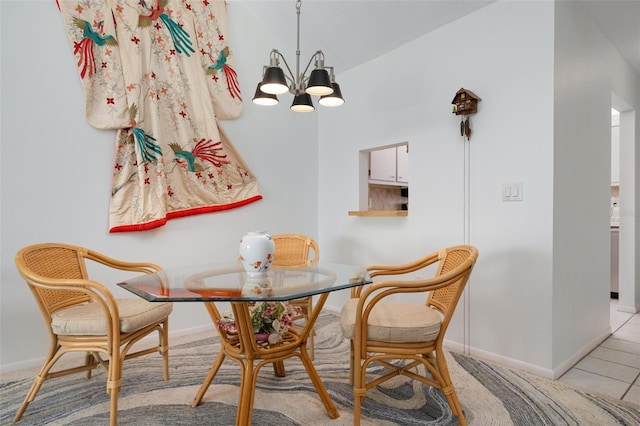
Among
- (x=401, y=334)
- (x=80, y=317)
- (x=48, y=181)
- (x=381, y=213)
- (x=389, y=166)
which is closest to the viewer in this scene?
(x=401, y=334)

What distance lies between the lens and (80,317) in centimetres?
170

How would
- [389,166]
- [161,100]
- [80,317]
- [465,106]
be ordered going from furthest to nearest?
[389,166] < [161,100] < [465,106] < [80,317]

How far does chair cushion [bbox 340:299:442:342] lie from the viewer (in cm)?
159

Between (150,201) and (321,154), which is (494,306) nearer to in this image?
(321,154)

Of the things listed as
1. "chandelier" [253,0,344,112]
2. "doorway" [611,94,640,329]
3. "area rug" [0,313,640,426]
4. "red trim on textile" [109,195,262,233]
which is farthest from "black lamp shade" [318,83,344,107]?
"doorway" [611,94,640,329]

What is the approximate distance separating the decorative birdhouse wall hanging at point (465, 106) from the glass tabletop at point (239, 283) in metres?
1.28

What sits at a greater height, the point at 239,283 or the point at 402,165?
the point at 402,165

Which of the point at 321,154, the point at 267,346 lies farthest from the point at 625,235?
the point at 267,346

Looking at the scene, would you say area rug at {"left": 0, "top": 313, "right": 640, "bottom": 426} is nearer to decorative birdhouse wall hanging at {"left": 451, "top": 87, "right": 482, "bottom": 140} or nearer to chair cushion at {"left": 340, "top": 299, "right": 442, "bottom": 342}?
chair cushion at {"left": 340, "top": 299, "right": 442, "bottom": 342}

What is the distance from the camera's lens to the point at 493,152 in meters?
2.38

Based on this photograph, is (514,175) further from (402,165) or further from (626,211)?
(626,211)

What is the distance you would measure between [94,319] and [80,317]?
0.08m

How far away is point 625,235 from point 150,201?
4.28m

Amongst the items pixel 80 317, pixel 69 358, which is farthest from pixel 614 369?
pixel 69 358
